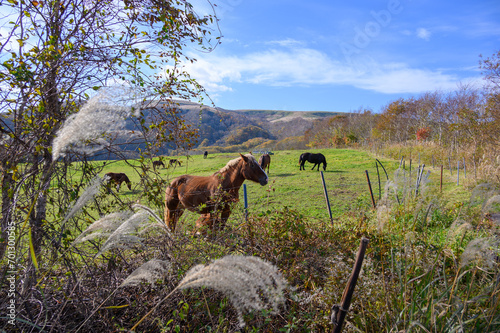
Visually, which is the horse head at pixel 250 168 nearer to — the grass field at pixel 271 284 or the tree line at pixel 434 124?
the grass field at pixel 271 284

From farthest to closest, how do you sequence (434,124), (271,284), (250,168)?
1. (434,124)
2. (250,168)
3. (271,284)

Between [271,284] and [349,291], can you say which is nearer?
[271,284]

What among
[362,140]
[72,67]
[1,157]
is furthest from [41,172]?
[362,140]

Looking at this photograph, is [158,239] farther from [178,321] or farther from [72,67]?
[72,67]

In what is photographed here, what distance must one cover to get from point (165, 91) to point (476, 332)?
347 cm

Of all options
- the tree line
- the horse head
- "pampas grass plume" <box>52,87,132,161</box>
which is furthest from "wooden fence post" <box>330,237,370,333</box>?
the tree line

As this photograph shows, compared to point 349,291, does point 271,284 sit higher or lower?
higher

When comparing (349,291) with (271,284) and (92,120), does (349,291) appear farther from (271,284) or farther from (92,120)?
(92,120)

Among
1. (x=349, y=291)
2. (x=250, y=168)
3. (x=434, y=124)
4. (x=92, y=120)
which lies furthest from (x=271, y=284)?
(x=434, y=124)

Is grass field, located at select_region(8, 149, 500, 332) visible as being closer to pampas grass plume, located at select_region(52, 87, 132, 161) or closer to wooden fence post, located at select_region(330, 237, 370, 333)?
wooden fence post, located at select_region(330, 237, 370, 333)

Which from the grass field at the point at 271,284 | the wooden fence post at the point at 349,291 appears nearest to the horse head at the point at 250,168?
the grass field at the point at 271,284

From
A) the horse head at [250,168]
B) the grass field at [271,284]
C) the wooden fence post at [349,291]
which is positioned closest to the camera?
the wooden fence post at [349,291]

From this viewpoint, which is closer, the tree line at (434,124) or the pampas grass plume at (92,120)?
the pampas grass plume at (92,120)

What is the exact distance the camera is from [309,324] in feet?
7.37
